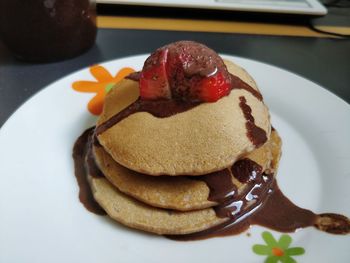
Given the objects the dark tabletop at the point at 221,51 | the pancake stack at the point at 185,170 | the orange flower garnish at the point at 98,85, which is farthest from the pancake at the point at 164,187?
the dark tabletop at the point at 221,51

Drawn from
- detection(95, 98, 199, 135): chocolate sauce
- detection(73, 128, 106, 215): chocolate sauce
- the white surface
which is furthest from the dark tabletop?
detection(95, 98, 199, 135): chocolate sauce

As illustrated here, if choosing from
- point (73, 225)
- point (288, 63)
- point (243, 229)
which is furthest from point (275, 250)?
point (288, 63)

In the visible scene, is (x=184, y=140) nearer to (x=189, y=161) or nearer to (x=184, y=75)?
(x=189, y=161)

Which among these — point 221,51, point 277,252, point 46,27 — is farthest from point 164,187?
point 221,51

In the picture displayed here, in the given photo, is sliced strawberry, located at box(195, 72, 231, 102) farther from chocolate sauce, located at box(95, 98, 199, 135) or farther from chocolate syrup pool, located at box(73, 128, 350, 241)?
Answer: chocolate syrup pool, located at box(73, 128, 350, 241)

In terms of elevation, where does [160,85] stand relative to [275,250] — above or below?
above

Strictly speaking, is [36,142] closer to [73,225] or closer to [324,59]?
[73,225]

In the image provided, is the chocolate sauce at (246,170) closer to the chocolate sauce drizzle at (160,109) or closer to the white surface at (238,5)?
the chocolate sauce drizzle at (160,109)
